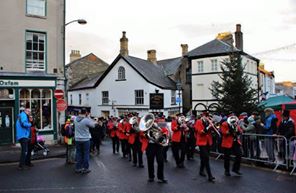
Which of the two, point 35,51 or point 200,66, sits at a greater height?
point 200,66

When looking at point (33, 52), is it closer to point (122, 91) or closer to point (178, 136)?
point (178, 136)

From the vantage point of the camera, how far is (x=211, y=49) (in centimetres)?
3956

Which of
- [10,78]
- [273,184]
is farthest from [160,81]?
[273,184]

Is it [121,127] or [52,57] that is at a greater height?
[52,57]

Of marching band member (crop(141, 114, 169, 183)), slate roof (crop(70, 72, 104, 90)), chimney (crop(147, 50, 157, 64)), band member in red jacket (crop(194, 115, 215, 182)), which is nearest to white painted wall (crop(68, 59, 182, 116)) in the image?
slate roof (crop(70, 72, 104, 90))

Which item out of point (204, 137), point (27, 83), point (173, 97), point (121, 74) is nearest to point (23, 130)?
point (204, 137)

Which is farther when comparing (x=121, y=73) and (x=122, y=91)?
(x=121, y=73)

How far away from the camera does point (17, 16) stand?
64.6ft

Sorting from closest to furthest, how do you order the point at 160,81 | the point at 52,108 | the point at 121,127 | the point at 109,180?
the point at 109,180, the point at 121,127, the point at 52,108, the point at 160,81

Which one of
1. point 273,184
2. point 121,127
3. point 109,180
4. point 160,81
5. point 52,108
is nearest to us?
point 273,184

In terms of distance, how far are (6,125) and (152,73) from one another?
889 inches

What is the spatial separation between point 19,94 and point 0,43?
2.96 meters

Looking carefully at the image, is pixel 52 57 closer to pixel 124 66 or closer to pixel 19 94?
pixel 19 94

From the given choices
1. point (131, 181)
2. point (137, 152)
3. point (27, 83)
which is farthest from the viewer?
point (27, 83)
